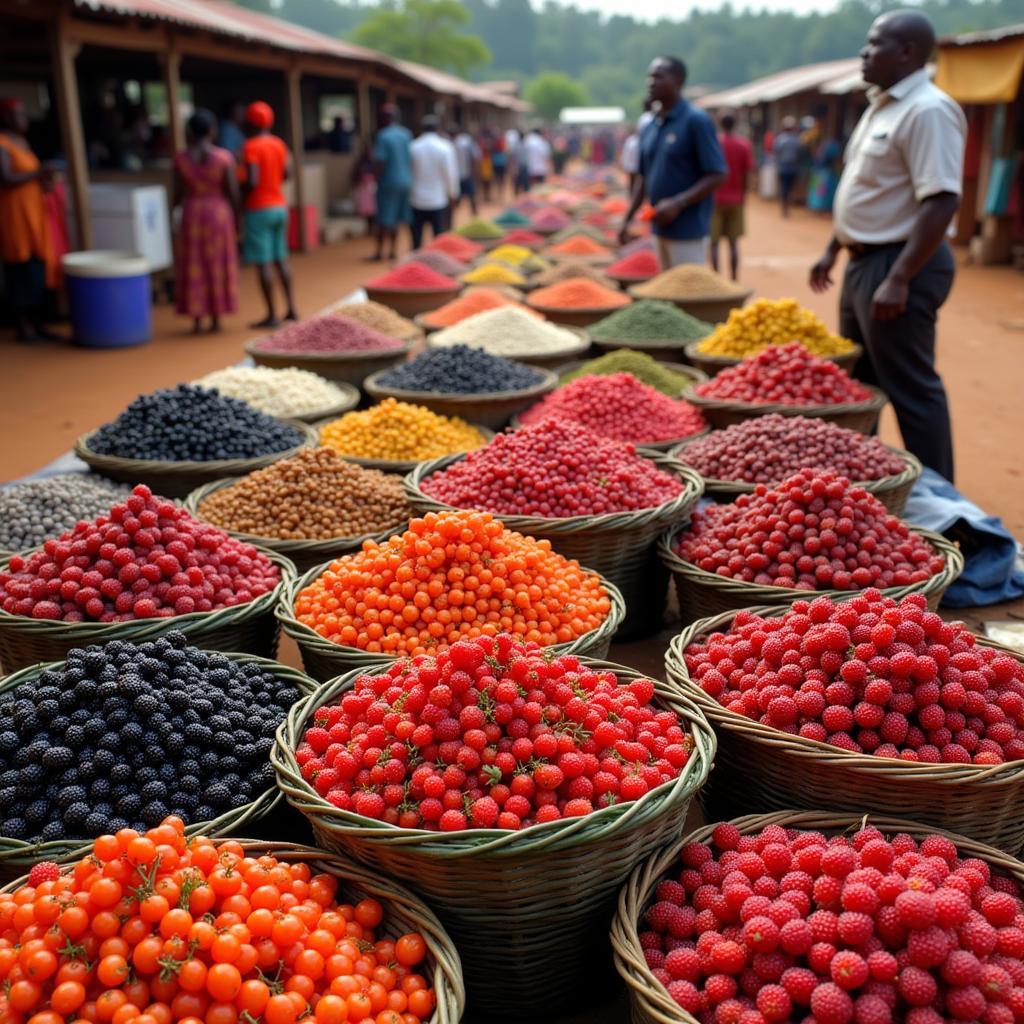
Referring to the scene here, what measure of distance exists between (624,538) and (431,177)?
29.4 feet

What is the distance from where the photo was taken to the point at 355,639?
230 cm

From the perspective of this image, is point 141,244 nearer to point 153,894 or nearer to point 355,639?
point 355,639

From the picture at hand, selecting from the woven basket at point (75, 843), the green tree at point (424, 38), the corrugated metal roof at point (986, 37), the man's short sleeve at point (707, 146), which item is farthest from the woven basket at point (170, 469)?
the green tree at point (424, 38)

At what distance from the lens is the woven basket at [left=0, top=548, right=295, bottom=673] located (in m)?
2.33

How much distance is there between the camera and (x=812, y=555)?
104 inches

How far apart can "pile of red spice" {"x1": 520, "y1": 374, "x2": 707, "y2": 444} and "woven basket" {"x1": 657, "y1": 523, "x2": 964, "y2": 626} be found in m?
0.96

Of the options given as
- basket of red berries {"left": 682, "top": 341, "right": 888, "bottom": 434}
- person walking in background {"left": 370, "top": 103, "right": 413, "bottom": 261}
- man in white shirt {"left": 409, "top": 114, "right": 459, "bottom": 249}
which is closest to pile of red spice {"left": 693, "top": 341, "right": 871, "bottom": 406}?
basket of red berries {"left": 682, "top": 341, "right": 888, "bottom": 434}

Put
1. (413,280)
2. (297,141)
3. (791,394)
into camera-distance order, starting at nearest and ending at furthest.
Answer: (791,394), (413,280), (297,141)

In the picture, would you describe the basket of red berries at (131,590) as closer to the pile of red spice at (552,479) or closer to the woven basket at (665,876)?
the pile of red spice at (552,479)

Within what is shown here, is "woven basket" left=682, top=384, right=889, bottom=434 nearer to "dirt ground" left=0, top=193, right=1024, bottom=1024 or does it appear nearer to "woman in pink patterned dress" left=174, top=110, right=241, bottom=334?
"dirt ground" left=0, top=193, right=1024, bottom=1024

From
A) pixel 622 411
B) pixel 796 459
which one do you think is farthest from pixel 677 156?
pixel 796 459

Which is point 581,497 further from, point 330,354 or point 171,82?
point 171,82

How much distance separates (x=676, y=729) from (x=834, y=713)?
0.29 metres

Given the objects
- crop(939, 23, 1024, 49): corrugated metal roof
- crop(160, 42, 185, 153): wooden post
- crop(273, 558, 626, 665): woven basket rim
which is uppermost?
crop(939, 23, 1024, 49): corrugated metal roof
